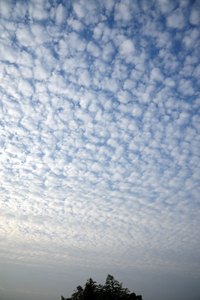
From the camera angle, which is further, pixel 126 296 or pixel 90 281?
pixel 90 281

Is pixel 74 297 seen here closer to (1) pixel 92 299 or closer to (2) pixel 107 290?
(1) pixel 92 299

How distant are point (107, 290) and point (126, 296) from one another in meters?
4.82

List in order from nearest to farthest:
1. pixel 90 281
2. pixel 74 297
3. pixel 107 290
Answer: pixel 107 290
pixel 90 281
pixel 74 297

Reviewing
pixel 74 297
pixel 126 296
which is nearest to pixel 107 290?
pixel 126 296

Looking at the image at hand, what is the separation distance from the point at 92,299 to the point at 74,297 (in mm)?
13493

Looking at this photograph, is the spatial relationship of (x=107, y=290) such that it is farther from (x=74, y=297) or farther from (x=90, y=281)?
(x=74, y=297)

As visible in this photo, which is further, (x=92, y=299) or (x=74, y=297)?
(x=74, y=297)

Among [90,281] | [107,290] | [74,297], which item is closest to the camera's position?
[107,290]

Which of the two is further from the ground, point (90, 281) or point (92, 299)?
point (90, 281)

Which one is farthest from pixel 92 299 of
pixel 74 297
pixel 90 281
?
pixel 74 297

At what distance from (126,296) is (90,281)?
983cm

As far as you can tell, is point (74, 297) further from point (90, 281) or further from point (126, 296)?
point (126, 296)

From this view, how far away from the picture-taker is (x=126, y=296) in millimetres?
47094

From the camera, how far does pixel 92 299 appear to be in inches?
1906
